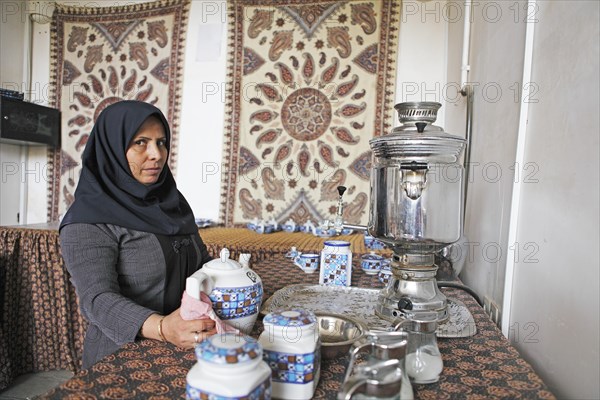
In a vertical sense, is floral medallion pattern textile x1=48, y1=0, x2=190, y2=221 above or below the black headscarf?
above

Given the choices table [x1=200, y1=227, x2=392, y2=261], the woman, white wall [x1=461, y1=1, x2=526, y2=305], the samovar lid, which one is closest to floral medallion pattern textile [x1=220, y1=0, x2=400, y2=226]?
table [x1=200, y1=227, x2=392, y2=261]

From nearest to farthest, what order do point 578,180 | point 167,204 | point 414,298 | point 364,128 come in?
point 578,180
point 414,298
point 167,204
point 364,128

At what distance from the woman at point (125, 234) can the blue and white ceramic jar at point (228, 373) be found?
369 millimetres

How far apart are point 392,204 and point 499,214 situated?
62 centimetres

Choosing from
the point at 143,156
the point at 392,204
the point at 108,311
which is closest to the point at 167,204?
the point at 143,156

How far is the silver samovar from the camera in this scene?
895mm

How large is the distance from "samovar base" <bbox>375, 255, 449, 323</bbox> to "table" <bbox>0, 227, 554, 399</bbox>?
0.08 m

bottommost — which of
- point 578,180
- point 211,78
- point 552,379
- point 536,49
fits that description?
point 552,379

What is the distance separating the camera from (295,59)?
3.02 m

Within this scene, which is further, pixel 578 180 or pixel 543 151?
pixel 543 151

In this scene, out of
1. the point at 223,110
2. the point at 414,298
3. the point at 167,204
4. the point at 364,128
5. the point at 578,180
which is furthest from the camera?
the point at 223,110

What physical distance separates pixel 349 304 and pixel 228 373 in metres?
0.66

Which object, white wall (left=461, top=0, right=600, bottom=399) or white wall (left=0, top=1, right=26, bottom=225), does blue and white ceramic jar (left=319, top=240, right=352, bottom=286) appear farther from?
white wall (left=0, top=1, right=26, bottom=225)

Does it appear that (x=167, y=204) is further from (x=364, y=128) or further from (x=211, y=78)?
(x=211, y=78)
